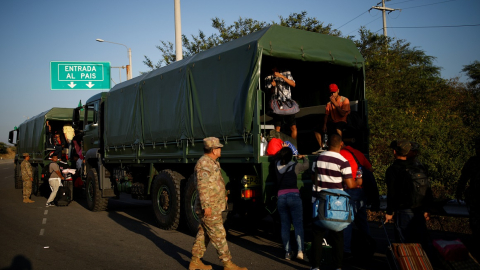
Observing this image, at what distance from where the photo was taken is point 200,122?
320 inches

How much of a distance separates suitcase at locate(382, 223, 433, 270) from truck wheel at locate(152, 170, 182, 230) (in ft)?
14.7

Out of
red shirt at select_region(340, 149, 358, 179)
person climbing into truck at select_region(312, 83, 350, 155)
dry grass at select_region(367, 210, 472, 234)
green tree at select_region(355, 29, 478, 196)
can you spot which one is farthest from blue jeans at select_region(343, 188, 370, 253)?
green tree at select_region(355, 29, 478, 196)

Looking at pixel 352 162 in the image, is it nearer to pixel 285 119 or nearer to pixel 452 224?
pixel 285 119

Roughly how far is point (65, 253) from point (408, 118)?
432 inches

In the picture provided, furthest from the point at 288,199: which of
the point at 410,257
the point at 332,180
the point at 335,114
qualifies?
the point at 335,114

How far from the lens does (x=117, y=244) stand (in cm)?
780

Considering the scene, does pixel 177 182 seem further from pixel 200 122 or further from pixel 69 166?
pixel 69 166

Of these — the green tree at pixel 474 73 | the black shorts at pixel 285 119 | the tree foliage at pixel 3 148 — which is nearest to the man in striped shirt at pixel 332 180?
the black shorts at pixel 285 119

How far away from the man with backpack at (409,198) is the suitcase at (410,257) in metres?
0.41

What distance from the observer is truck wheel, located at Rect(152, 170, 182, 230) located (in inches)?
332

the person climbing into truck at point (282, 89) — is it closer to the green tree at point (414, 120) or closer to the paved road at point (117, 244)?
the paved road at point (117, 244)

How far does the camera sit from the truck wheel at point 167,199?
8.45m

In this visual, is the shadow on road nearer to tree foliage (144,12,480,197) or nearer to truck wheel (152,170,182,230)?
truck wheel (152,170,182,230)

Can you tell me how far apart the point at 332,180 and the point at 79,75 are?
18044 mm
